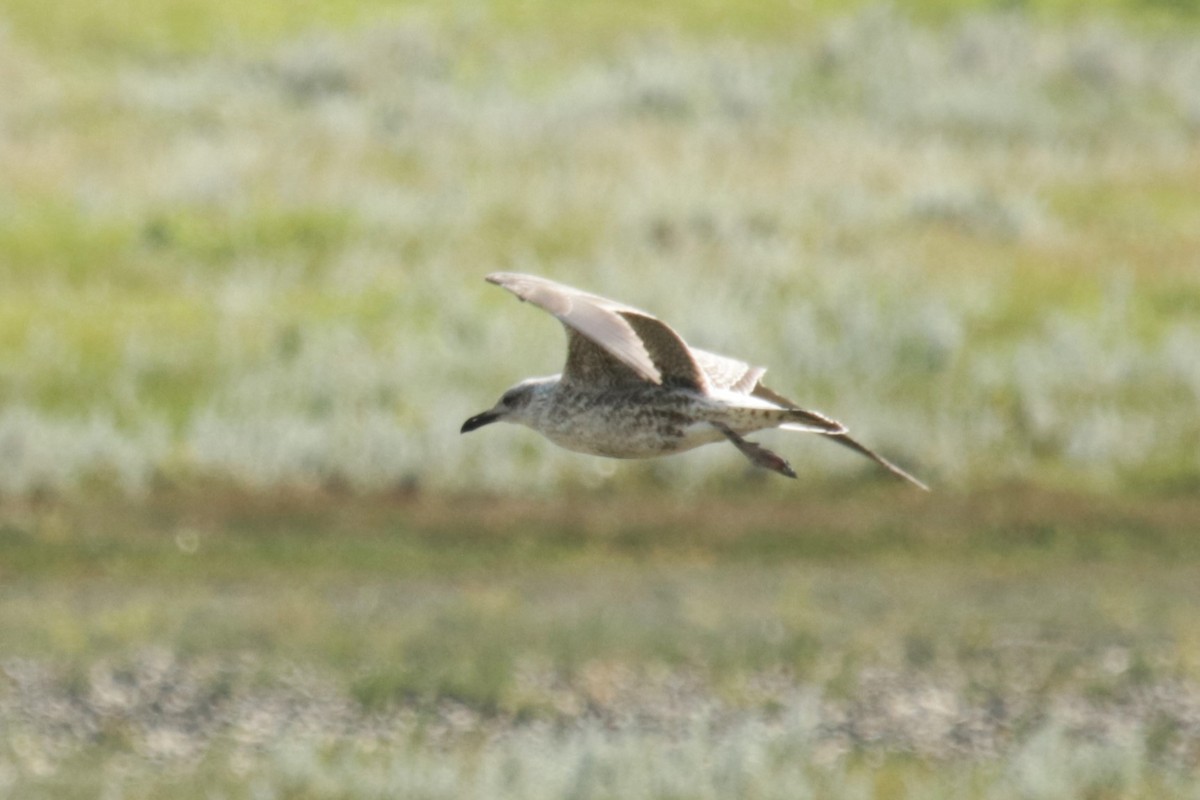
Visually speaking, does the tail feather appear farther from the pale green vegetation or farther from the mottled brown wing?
the pale green vegetation

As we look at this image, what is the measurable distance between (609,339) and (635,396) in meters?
0.75

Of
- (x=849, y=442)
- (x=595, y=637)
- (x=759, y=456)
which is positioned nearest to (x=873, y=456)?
(x=849, y=442)

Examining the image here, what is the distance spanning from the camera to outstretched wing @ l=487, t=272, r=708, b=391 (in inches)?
202

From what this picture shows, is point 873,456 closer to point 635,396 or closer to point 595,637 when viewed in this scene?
point 635,396

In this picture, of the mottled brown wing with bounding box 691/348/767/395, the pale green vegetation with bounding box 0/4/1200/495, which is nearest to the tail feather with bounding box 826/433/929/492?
the mottled brown wing with bounding box 691/348/767/395

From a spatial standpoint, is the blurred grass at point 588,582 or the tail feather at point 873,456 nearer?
the tail feather at point 873,456

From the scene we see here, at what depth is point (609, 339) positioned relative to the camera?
16.9 feet

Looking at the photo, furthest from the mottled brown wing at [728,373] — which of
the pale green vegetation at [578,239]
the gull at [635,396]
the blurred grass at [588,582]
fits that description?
the pale green vegetation at [578,239]

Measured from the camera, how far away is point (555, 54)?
34844 millimetres

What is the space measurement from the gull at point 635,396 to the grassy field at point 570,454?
7108mm

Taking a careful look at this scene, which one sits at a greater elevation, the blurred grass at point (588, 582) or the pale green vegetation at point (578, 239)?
the pale green vegetation at point (578, 239)

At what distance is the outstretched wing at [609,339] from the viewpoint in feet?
16.8

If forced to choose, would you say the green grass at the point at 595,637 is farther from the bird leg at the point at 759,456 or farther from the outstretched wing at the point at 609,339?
the bird leg at the point at 759,456

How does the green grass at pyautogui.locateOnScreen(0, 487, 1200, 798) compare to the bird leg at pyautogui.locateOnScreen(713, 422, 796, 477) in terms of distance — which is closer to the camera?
the bird leg at pyautogui.locateOnScreen(713, 422, 796, 477)
